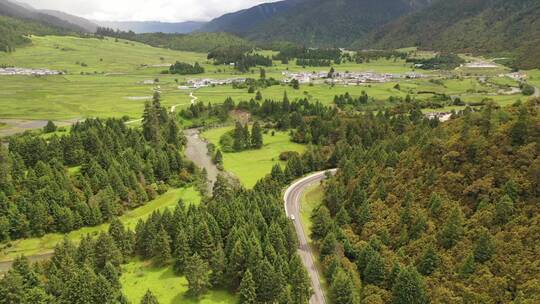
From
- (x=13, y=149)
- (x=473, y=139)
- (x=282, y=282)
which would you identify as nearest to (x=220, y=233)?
(x=282, y=282)

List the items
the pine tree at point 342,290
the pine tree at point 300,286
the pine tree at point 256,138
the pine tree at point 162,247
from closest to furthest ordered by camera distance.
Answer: the pine tree at point 342,290, the pine tree at point 300,286, the pine tree at point 162,247, the pine tree at point 256,138

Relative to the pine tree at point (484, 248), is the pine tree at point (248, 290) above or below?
below

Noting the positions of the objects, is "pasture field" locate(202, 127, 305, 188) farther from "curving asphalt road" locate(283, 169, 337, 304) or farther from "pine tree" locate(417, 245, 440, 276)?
"pine tree" locate(417, 245, 440, 276)

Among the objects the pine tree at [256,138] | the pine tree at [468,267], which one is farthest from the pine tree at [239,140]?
the pine tree at [468,267]

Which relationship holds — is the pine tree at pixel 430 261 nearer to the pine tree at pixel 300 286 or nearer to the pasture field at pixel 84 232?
the pine tree at pixel 300 286

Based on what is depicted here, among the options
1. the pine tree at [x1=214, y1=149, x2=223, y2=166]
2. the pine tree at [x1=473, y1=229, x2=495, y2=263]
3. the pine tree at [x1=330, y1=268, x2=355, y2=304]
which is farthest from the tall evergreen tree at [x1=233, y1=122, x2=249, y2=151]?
the pine tree at [x1=473, y1=229, x2=495, y2=263]

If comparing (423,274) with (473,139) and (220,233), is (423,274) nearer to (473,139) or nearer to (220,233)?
(473,139)

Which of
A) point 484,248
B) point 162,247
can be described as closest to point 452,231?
point 484,248
